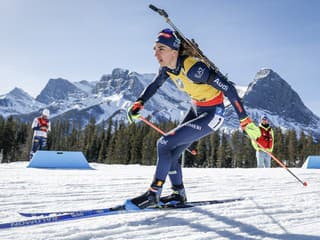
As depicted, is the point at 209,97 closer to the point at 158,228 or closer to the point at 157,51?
the point at 157,51

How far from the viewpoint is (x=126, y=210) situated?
3.74 metres

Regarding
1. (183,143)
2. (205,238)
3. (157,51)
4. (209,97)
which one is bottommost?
(205,238)

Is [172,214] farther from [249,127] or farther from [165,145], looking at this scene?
[249,127]

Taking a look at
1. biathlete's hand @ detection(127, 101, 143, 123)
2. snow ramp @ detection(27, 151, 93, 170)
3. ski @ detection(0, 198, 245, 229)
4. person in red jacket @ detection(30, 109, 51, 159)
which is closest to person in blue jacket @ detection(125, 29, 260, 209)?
biathlete's hand @ detection(127, 101, 143, 123)

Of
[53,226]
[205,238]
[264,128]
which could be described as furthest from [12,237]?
[264,128]

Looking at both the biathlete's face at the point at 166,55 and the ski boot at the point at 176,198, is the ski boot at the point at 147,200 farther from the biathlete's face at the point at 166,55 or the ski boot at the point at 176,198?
the biathlete's face at the point at 166,55

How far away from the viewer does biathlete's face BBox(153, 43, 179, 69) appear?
163 inches

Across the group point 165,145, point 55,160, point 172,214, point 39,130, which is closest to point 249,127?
point 165,145

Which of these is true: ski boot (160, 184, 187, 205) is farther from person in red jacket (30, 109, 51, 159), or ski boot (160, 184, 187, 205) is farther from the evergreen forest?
the evergreen forest

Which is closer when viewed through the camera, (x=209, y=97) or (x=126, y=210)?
(x=126, y=210)

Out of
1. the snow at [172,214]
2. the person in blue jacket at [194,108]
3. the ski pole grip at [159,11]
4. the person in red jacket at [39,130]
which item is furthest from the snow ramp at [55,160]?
the ski pole grip at [159,11]

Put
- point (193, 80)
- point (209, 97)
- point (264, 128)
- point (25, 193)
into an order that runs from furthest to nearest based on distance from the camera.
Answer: point (264, 128) < point (25, 193) < point (209, 97) < point (193, 80)

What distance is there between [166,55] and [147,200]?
1.88 metres

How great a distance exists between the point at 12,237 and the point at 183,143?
2263mm
